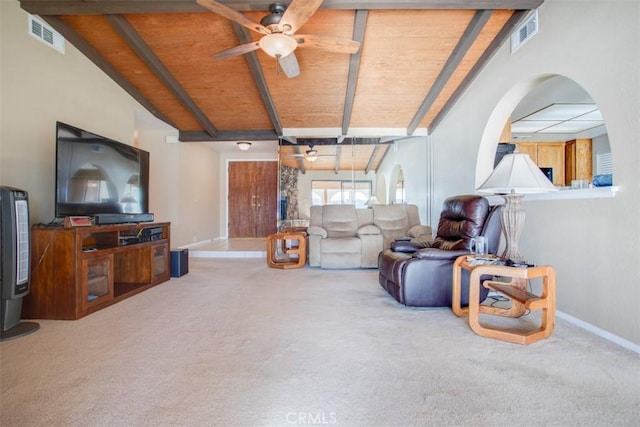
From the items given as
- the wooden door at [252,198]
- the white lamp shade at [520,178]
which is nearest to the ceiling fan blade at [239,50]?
the white lamp shade at [520,178]

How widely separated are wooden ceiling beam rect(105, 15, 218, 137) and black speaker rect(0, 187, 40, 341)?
2.04m

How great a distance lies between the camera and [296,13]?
2428 mm

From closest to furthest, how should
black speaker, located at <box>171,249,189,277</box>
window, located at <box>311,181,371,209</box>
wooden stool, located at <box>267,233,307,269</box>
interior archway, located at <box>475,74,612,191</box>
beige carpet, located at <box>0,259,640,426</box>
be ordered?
beige carpet, located at <box>0,259,640,426</box> < interior archway, located at <box>475,74,612,191</box> < black speaker, located at <box>171,249,189,277</box> < wooden stool, located at <box>267,233,307,269</box> < window, located at <box>311,181,371,209</box>

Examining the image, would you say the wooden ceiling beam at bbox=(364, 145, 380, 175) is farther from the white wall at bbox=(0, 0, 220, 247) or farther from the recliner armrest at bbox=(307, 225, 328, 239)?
the white wall at bbox=(0, 0, 220, 247)

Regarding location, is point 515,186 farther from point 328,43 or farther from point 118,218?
point 118,218

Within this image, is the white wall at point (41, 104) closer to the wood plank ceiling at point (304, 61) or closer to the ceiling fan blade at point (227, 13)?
the wood plank ceiling at point (304, 61)

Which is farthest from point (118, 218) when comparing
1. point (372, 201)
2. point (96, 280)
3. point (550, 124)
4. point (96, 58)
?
point (550, 124)

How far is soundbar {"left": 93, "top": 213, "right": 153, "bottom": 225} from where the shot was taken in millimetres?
2857

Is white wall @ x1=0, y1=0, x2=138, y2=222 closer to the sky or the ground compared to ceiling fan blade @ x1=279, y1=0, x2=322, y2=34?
closer to the ground

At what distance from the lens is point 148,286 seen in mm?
3426

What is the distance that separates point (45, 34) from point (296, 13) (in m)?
2.66

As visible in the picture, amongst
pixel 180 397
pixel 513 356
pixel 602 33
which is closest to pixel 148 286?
pixel 180 397

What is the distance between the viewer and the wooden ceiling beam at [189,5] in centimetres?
283

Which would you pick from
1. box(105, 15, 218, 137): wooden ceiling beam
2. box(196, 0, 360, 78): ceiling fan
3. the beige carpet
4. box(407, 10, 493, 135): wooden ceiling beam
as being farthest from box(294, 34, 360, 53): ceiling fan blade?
the beige carpet
